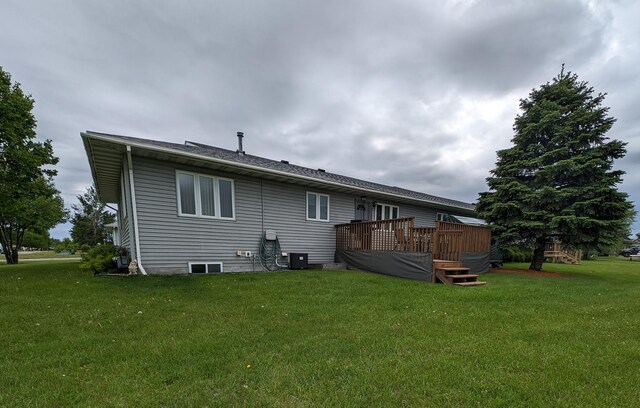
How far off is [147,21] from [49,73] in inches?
171

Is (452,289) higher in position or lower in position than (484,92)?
lower

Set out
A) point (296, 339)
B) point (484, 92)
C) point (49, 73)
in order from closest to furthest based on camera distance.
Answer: point (296, 339) < point (49, 73) < point (484, 92)

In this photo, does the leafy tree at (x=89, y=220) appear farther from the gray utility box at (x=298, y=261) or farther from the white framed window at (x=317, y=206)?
the gray utility box at (x=298, y=261)

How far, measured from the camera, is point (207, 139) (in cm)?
1678

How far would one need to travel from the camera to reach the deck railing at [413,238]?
26.4 ft

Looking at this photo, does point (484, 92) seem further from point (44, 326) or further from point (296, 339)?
point (44, 326)

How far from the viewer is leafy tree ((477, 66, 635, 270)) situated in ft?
31.4

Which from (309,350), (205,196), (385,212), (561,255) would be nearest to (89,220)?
(205,196)

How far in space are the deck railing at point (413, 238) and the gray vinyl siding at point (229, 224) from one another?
1.12 meters

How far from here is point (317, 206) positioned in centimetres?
1068

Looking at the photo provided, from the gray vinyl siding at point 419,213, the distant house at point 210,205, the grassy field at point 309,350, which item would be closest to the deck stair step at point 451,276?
the distant house at point 210,205

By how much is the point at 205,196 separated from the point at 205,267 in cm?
217

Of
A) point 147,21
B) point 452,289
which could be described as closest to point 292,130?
point 147,21

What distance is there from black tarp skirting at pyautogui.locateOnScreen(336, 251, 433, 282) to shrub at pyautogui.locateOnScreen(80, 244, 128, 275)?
302 inches
